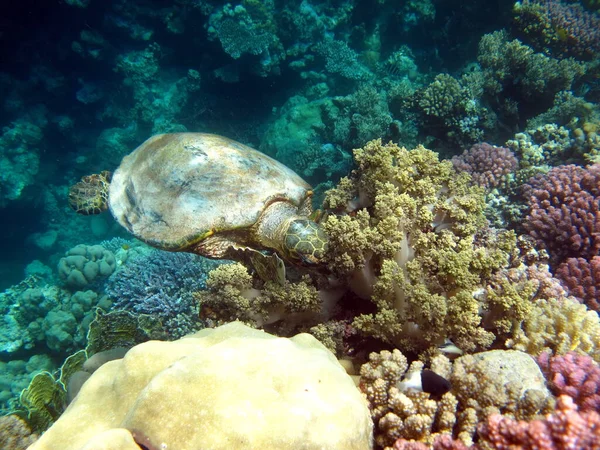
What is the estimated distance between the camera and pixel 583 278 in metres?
3.80

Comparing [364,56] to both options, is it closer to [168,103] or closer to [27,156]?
[168,103]

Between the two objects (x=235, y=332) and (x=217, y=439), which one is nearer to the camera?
(x=217, y=439)

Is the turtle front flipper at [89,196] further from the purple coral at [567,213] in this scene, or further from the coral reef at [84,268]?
the purple coral at [567,213]

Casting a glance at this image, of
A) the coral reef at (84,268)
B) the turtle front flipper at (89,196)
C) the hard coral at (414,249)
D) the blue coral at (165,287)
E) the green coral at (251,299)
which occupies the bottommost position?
the coral reef at (84,268)

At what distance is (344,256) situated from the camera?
2998mm

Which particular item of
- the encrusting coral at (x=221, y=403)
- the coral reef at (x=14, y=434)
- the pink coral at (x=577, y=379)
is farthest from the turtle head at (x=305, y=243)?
the coral reef at (x=14, y=434)

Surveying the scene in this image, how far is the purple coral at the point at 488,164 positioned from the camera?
231 inches

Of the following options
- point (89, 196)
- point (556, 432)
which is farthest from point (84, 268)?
point (556, 432)

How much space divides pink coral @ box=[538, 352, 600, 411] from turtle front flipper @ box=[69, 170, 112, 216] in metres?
7.38

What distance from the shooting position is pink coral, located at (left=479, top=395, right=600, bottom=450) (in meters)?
1.46

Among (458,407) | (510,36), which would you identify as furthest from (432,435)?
(510,36)

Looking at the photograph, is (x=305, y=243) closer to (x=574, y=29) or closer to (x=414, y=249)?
(x=414, y=249)

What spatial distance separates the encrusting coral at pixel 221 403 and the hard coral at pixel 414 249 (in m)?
0.84

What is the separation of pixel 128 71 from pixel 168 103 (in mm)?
1944
